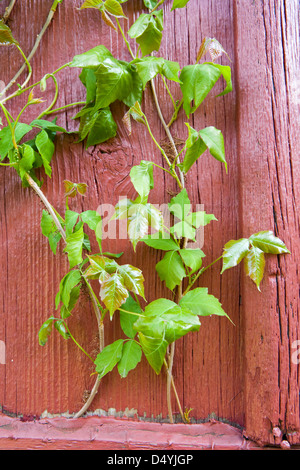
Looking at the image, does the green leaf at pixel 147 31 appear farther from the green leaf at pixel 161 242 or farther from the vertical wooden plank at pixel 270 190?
the green leaf at pixel 161 242

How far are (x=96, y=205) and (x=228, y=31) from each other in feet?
2.04

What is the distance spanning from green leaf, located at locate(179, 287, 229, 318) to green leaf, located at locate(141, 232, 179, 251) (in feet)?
0.41

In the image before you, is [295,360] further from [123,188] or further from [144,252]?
[123,188]

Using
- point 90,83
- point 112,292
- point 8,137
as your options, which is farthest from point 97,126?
point 112,292

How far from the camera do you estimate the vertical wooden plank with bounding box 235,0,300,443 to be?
731 mm

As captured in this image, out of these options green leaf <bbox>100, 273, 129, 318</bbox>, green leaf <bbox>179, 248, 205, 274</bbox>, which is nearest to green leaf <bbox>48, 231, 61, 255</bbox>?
green leaf <bbox>100, 273, 129, 318</bbox>

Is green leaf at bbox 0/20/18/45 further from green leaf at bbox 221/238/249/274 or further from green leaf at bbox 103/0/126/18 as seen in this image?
green leaf at bbox 221/238/249/274

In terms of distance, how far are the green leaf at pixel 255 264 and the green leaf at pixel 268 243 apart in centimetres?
2

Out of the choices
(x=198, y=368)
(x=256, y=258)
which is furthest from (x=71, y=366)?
(x=256, y=258)

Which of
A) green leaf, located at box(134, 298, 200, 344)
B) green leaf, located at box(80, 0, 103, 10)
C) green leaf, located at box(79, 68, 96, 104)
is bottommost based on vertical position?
green leaf, located at box(134, 298, 200, 344)

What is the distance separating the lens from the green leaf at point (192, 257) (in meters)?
0.72

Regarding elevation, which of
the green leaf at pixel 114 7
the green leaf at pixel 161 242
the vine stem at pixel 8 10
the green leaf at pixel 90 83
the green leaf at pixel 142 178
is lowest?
the green leaf at pixel 161 242

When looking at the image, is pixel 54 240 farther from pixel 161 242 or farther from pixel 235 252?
pixel 235 252

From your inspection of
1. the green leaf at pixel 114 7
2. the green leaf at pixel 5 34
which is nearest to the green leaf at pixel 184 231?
the green leaf at pixel 114 7
